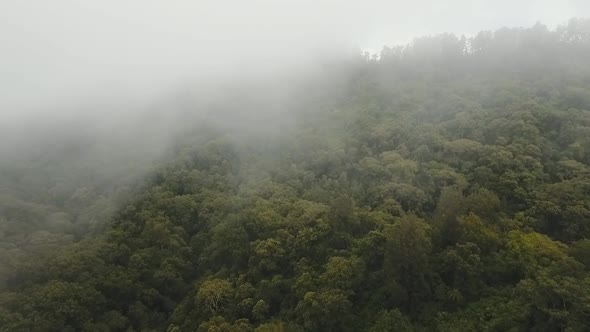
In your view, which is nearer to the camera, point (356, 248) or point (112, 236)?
point (356, 248)

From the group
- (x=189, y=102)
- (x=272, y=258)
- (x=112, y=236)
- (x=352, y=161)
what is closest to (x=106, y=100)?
(x=189, y=102)

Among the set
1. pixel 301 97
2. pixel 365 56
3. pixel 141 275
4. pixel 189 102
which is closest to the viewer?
pixel 141 275

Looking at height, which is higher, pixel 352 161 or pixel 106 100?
pixel 106 100

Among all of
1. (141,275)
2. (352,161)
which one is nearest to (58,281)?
(141,275)

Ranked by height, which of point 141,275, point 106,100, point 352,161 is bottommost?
point 141,275

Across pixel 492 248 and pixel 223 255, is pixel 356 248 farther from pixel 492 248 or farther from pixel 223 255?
pixel 223 255

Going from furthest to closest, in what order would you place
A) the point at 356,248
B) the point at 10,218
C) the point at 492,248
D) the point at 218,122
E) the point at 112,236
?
1. the point at 218,122
2. the point at 10,218
3. the point at 112,236
4. the point at 356,248
5. the point at 492,248
